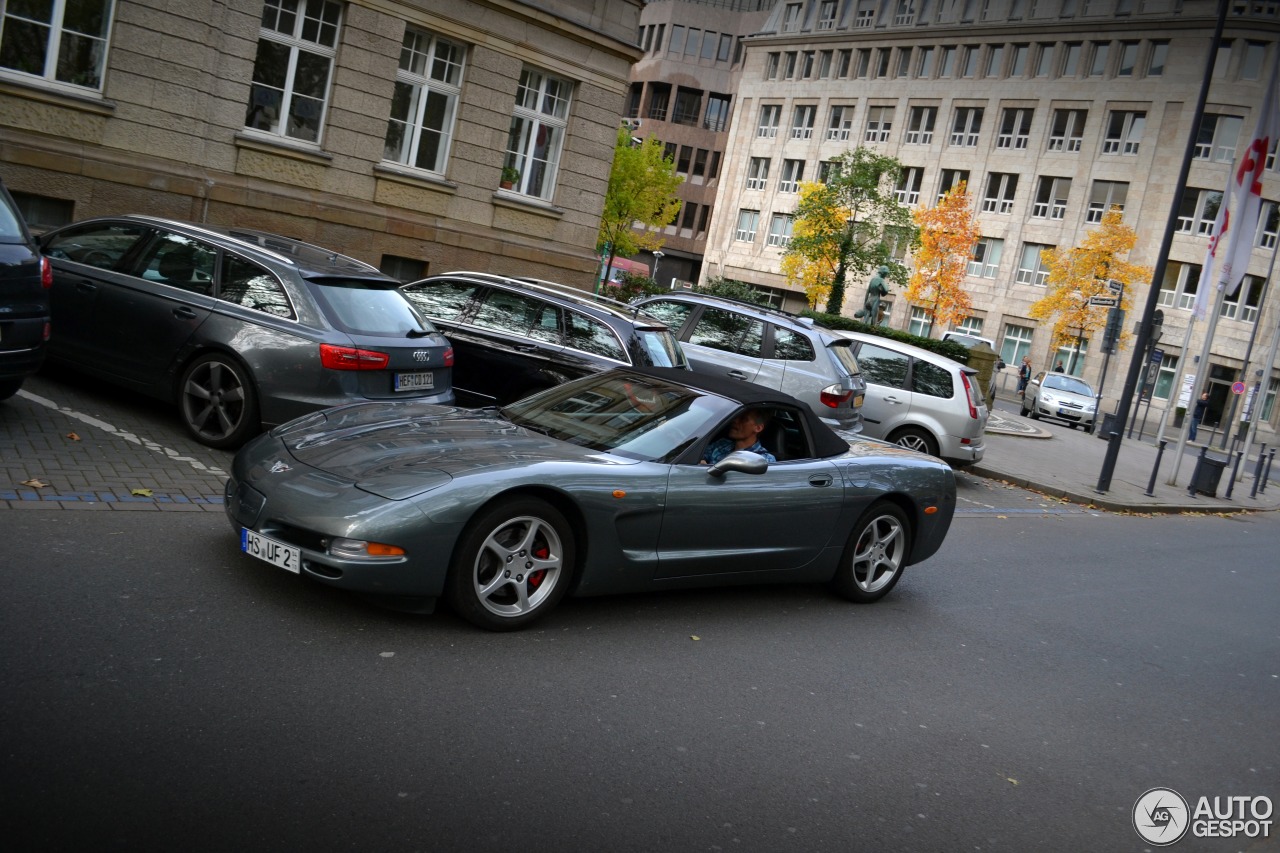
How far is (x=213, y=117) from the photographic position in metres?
16.2

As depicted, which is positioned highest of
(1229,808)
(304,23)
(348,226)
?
(304,23)

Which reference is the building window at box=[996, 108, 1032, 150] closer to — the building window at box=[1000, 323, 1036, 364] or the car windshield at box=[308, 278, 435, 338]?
the building window at box=[1000, 323, 1036, 364]

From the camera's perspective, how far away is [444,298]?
11398 mm

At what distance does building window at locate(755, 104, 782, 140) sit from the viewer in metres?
72.8

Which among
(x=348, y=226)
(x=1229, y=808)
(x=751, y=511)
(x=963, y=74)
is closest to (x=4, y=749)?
(x=751, y=511)

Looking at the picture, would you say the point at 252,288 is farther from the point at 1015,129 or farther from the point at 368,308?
the point at 1015,129

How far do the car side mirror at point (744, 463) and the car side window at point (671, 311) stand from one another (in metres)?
8.23

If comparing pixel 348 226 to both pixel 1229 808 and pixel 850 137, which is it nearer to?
pixel 1229 808

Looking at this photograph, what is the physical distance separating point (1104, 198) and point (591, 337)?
53071 millimetres

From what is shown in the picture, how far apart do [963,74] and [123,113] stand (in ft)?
185

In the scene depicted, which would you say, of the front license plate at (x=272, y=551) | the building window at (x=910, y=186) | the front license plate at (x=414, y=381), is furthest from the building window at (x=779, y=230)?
the front license plate at (x=272, y=551)

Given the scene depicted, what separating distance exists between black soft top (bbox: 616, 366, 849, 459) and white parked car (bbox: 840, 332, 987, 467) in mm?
7707

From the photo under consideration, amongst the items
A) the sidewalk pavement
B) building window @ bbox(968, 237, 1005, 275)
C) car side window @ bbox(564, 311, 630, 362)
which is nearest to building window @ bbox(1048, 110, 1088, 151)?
building window @ bbox(968, 237, 1005, 275)

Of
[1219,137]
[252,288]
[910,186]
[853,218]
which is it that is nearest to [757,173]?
[910,186]
